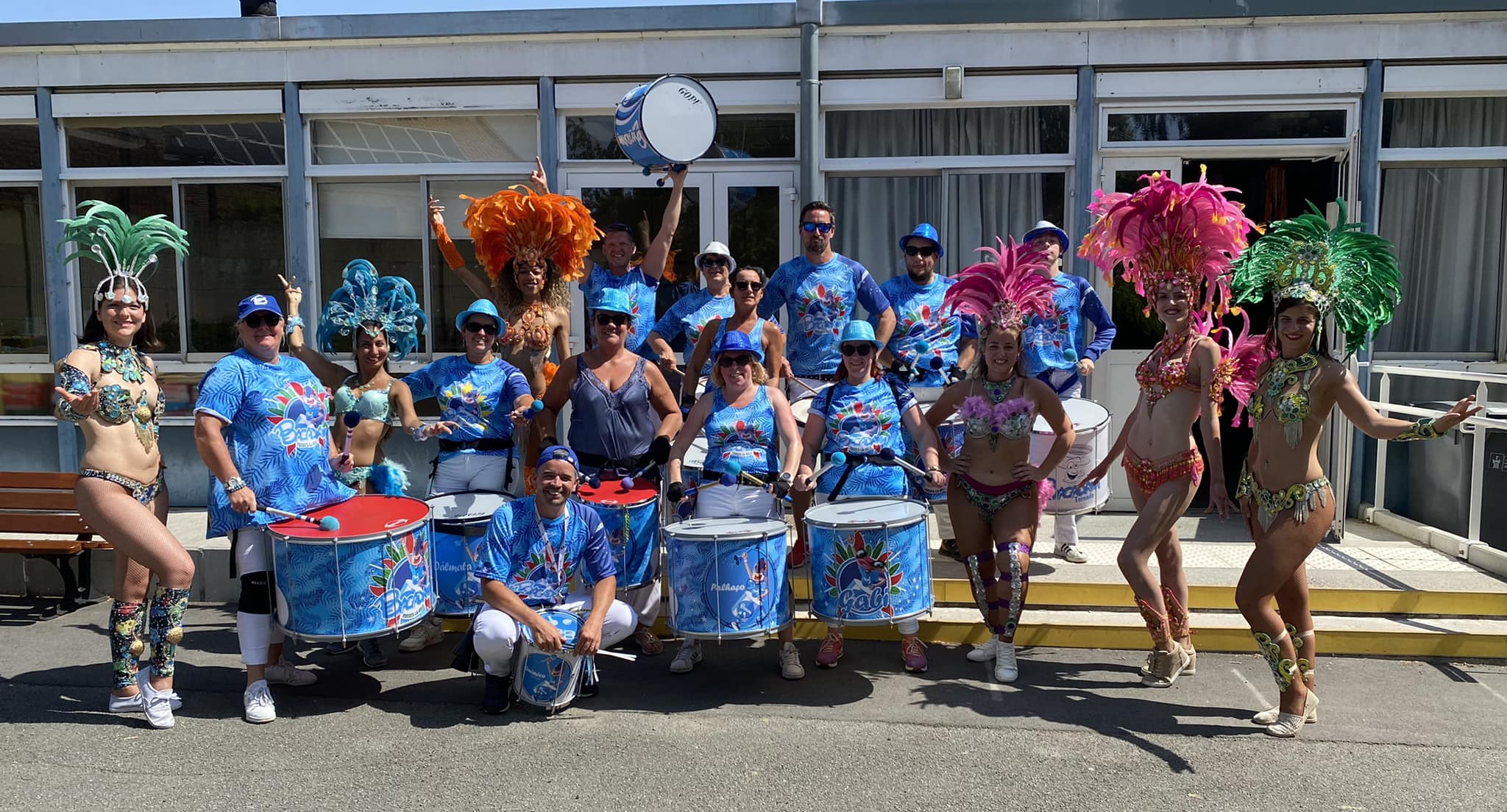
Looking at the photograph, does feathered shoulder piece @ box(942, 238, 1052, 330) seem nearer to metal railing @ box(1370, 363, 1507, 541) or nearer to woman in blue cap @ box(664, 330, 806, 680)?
woman in blue cap @ box(664, 330, 806, 680)

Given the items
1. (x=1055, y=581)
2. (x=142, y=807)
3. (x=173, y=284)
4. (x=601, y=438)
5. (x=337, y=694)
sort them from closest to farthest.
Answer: (x=142, y=807)
(x=337, y=694)
(x=601, y=438)
(x=1055, y=581)
(x=173, y=284)

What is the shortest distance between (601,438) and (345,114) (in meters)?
4.66

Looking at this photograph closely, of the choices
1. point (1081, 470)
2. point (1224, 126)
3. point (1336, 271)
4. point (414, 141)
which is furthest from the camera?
point (414, 141)

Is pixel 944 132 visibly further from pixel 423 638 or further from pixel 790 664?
pixel 423 638

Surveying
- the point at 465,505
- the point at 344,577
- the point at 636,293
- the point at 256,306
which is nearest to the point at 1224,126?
the point at 636,293

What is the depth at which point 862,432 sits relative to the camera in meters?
5.12

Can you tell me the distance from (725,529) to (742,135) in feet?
14.6

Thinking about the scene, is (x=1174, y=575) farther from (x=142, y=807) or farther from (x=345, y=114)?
(x=345, y=114)

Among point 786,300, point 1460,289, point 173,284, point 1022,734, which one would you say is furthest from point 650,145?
point 1460,289

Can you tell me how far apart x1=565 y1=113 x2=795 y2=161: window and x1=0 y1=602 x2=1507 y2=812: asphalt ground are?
4271mm

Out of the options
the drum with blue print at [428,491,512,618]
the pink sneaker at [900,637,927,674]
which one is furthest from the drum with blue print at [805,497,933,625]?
the drum with blue print at [428,491,512,618]

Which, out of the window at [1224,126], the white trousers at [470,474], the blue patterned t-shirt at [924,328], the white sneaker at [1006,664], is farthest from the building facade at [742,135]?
the white sneaker at [1006,664]

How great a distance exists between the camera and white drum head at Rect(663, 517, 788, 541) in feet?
14.8

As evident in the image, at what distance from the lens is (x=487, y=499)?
515 centimetres
